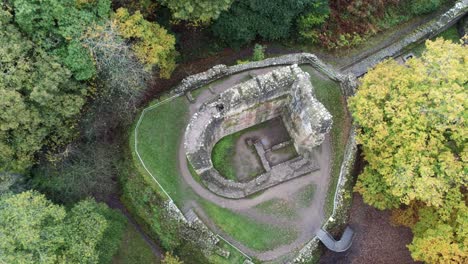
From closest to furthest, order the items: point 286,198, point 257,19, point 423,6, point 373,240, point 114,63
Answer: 1. point 114,63
2. point 286,198
3. point 373,240
4. point 257,19
5. point 423,6

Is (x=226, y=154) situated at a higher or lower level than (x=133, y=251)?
higher

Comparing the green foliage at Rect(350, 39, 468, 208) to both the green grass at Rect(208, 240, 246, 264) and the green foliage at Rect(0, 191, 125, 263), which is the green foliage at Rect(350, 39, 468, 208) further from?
the green foliage at Rect(0, 191, 125, 263)

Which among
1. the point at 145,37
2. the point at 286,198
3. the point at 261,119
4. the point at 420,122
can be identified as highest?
the point at 145,37

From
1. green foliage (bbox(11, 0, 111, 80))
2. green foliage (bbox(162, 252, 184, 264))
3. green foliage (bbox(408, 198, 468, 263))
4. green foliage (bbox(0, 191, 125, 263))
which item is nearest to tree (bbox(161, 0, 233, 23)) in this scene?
green foliage (bbox(11, 0, 111, 80))

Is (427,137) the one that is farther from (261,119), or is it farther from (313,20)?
(313,20)

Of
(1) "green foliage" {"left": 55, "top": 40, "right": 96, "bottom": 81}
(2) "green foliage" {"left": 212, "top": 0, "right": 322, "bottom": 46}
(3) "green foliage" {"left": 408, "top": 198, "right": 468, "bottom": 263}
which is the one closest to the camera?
(3) "green foliage" {"left": 408, "top": 198, "right": 468, "bottom": 263}

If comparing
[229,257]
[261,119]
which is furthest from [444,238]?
[261,119]

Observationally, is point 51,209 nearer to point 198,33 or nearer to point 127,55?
point 127,55
